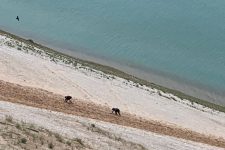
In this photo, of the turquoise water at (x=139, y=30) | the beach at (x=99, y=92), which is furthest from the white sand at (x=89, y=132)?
the turquoise water at (x=139, y=30)

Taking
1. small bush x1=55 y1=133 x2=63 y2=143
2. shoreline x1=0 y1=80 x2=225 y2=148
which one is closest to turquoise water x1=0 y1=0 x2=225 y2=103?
shoreline x1=0 y1=80 x2=225 y2=148

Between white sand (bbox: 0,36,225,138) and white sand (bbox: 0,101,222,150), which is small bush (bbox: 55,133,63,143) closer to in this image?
white sand (bbox: 0,101,222,150)

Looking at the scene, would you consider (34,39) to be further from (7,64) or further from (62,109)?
(62,109)

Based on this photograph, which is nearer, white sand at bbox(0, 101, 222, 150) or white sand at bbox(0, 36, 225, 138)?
white sand at bbox(0, 101, 222, 150)

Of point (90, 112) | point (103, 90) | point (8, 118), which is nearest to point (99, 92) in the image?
point (103, 90)

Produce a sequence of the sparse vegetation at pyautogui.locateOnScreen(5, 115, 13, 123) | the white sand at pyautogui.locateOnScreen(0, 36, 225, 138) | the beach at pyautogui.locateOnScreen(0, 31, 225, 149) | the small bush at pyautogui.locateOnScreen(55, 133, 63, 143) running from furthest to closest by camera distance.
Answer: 1. the white sand at pyautogui.locateOnScreen(0, 36, 225, 138)
2. the beach at pyautogui.locateOnScreen(0, 31, 225, 149)
3. the sparse vegetation at pyautogui.locateOnScreen(5, 115, 13, 123)
4. the small bush at pyautogui.locateOnScreen(55, 133, 63, 143)

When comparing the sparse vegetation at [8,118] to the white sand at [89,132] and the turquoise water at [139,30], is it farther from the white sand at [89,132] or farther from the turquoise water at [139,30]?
the turquoise water at [139,30]

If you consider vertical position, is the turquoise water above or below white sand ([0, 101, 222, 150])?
above
